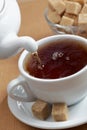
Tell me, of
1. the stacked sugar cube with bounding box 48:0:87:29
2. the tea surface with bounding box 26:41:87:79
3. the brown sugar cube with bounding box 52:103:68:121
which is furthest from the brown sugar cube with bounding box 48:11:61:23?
the brown sugar cube with bounding box 52:103:68:121

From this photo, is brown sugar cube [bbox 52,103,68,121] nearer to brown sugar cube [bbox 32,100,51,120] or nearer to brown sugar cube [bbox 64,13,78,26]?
brown sugar cube [bbox 32,100,51,120]

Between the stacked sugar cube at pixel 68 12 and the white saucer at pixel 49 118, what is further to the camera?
the stacked sugar cube at pixel 68 12

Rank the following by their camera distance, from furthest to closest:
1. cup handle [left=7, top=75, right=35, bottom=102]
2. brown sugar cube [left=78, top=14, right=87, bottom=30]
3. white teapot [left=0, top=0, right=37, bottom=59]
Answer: brown sugar cube [left=78, top=14, right=87, bottom=30] → cup handle [left=7, top=75, right=35, bottom=102] → white teapot [left=0, top=0, right=37, bottom=59]

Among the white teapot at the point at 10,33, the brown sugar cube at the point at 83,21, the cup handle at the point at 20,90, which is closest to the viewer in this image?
the white teapot at the point at 10,33

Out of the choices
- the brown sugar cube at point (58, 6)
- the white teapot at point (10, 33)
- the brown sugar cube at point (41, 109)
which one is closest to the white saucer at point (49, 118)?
the brown sugar cube at point (41, 109)

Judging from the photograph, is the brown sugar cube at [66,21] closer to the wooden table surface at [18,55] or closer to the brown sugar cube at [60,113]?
the wooden table surface at [18,55]

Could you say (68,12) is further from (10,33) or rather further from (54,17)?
(10,33)

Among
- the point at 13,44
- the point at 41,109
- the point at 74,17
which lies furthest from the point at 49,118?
the point at 74,17
